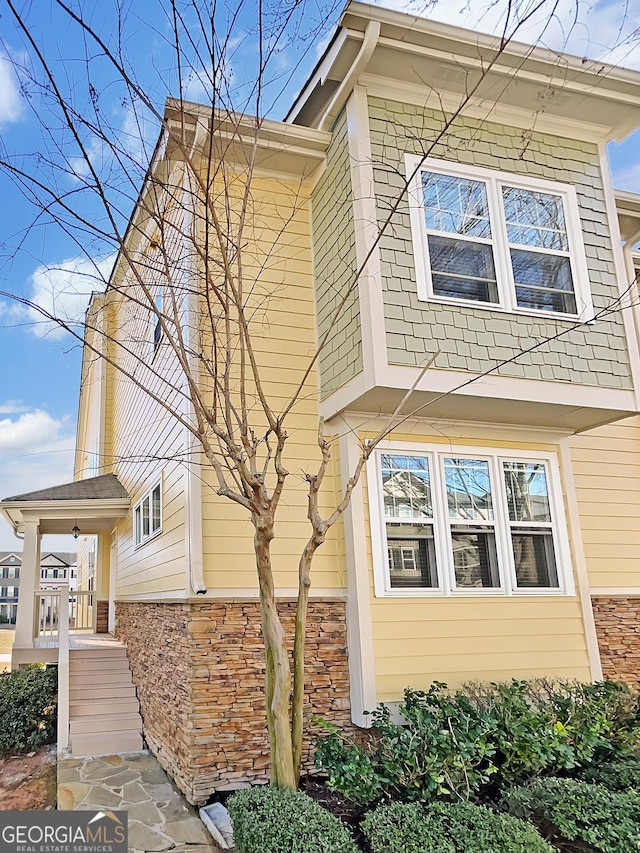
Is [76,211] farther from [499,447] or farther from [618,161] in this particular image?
[618,161]

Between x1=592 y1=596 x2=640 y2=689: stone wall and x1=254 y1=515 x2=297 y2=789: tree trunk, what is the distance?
183 inches

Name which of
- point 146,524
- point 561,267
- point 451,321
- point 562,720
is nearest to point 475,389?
point 451,321

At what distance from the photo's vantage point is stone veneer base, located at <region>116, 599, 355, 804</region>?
6039 millimetres

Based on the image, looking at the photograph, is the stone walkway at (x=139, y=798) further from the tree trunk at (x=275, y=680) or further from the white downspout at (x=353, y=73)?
the white downspout at (x=353, y=73)

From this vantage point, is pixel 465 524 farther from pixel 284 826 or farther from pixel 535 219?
pixel 284 826

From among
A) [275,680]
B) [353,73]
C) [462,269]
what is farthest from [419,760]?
[353,73]

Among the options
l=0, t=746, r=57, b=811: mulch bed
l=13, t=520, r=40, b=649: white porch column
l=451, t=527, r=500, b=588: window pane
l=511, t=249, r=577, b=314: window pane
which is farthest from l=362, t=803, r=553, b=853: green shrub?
l=13, t=520, r=40, b=649: white porch column

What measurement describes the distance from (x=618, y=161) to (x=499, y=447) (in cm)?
400

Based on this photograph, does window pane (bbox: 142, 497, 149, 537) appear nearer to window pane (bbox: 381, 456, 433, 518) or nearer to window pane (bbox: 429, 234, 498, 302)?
window pane (bbox: 381, 456, 433, 518)

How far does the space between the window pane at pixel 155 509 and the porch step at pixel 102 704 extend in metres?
2.36

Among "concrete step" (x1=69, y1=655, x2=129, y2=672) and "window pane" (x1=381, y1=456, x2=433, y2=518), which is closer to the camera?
"window pane" (x1=381, y1=456, x2=433, y2=518)

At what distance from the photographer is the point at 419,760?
5492 mm

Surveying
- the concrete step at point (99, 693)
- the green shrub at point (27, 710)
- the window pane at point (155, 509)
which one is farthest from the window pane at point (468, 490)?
the green shrub at point (27, 710)

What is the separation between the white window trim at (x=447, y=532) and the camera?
6816 millimetres
